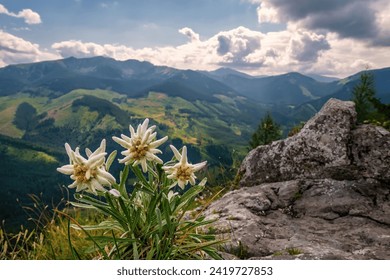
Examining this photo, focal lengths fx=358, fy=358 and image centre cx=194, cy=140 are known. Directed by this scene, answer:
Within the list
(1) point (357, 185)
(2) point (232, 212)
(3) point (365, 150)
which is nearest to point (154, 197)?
(2) point (232, 212)

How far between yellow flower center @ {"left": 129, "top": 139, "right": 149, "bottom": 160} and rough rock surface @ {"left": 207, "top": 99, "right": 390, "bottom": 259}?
7.12ft

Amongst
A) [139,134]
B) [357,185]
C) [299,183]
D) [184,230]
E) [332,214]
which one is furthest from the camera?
[299,183]

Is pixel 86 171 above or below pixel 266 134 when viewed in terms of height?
above

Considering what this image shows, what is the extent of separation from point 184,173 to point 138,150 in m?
0.53

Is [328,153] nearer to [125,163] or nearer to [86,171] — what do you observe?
[125,163]

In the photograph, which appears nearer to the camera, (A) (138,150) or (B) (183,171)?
(A) (138,150)

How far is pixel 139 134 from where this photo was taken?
362cm

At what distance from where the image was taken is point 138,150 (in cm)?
354

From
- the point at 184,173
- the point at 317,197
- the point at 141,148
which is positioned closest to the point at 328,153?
the point at 317,197

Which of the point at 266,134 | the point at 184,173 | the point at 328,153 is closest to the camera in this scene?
the point at 184,173

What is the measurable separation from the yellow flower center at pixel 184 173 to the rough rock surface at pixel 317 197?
1.70 m

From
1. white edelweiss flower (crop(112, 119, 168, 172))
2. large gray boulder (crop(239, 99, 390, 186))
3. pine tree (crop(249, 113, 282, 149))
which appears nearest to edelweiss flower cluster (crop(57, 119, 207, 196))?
white edelweiss flower (crop(112, 119, 168, 172))
